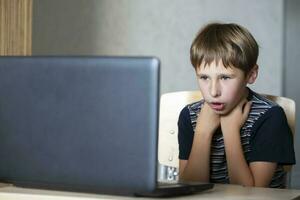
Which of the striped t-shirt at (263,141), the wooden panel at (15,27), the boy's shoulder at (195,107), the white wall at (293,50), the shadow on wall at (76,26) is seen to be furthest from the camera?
the white wall at (293,50)

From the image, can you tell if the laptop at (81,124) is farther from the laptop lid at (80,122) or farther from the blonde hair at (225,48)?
the blonde hair at (225,48)

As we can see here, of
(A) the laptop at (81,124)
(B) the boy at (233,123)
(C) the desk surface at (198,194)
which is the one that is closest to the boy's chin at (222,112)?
(B) the boy at (233,123)

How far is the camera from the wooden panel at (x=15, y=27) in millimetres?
2012

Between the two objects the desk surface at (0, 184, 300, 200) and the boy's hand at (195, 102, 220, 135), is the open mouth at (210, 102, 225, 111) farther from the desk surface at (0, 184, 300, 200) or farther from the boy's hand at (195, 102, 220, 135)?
the desk surface at (0, 184, 300, 200)

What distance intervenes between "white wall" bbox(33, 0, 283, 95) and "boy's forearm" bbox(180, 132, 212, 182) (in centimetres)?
142

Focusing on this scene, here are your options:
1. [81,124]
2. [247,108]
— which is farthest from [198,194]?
[247,108]

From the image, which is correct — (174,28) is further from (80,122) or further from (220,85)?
(80,122)

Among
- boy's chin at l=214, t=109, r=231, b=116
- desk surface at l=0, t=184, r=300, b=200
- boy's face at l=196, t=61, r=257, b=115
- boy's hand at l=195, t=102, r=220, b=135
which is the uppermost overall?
boy's face at l=196, t=61, r=257, b=115

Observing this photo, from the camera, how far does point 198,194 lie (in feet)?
2.94

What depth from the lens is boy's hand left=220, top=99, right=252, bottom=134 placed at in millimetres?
1415

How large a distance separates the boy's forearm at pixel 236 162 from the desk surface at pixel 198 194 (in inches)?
14.4

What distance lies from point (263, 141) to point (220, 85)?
0.63 feet

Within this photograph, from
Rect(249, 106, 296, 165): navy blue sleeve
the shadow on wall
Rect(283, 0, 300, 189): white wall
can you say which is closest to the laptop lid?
Rect(249, 106, 296, 165): navy blue sleeve

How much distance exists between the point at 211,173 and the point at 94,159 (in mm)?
768
